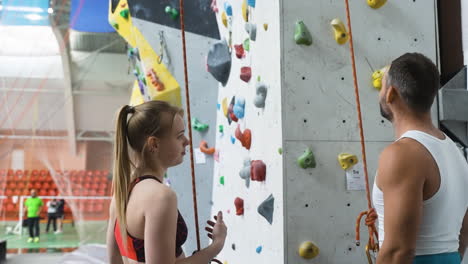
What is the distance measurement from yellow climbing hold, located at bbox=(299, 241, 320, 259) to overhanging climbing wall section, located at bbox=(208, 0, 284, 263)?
9 cm

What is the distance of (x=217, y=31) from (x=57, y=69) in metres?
5.98

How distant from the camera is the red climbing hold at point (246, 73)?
2433mm

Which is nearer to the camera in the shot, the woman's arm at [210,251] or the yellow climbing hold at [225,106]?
the woman's arm at [210,251]

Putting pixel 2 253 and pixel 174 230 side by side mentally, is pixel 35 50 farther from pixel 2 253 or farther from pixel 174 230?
pixel 174 230

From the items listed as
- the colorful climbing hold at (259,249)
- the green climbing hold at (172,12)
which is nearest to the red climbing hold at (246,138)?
the colorful climbing hold at (259,249)

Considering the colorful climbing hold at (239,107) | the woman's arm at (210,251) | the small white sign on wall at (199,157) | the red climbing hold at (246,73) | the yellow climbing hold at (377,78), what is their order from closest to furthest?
the woman's arm at (210,251), the yellow climbing hold at (377,78), the red climbing hold at (246,73), the colorful climbing hold at (239,107), the small white sign on wall at (199,157)

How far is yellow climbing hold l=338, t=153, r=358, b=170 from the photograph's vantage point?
78.7 inches

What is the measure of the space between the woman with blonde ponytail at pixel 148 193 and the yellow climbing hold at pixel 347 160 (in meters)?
0.75

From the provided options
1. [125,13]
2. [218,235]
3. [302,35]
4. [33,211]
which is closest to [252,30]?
[302,35]

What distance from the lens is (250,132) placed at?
240 centimetres

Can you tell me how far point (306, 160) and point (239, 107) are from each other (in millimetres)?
704

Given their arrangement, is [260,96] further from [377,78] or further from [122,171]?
[122,171]

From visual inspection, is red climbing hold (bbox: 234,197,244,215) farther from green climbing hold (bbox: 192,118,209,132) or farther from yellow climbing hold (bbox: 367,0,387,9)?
yellow climbing hold (bbox: 367,0,387,9)

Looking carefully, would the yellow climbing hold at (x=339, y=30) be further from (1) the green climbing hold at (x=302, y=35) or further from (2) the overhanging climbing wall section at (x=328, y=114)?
(1) the green climbing hold at (x=302, y=35)
